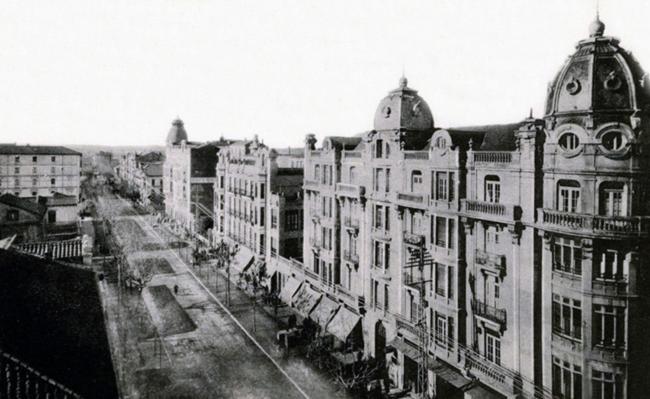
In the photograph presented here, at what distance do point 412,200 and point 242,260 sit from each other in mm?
35110

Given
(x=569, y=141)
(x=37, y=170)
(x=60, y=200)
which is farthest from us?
(x=37, y=170)

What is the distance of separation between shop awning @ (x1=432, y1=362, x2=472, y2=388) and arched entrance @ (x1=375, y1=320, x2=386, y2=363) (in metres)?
6.74

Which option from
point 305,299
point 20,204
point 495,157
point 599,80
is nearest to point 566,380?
point 495,157

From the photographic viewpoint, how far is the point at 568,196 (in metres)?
26.5

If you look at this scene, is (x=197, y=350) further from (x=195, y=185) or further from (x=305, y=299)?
(x=195, y=185)

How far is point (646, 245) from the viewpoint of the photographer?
24281 millimetres

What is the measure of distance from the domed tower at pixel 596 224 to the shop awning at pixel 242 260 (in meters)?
42.1

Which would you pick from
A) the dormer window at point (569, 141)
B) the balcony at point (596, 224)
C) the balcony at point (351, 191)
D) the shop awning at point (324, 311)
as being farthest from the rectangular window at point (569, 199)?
the shop awning at point (324, 311)

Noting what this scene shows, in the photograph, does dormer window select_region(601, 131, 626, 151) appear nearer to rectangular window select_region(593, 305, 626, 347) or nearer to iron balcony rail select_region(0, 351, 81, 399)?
rectangular window select_region(593, 305, 626, 347)

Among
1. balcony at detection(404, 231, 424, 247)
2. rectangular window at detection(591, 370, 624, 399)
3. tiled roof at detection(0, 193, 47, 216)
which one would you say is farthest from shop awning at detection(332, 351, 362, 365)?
tiled roof at detection(0, 193, 47, 216)

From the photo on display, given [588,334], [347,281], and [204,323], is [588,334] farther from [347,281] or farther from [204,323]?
[204,323]

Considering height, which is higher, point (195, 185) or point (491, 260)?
point (195, 185)

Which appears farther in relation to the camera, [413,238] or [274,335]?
[274,335]

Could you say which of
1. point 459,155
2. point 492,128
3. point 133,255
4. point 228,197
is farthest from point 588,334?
point 133,255
